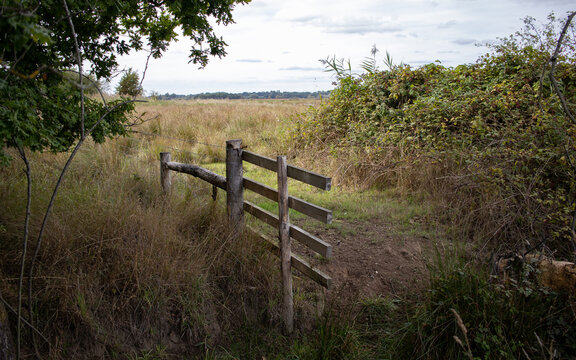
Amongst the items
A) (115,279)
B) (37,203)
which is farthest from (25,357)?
(37,203)

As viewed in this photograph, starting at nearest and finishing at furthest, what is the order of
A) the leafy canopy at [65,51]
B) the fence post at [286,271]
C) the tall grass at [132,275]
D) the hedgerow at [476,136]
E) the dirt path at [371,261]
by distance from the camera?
the leafy canopy at [65,51] → the tall grass at [132,275] → the fence post at [286,271] → the dirt path at [371,261] → the hedgerow at [476,136]

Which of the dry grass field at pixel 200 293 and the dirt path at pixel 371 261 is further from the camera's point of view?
the dirt path at pixel 371 261

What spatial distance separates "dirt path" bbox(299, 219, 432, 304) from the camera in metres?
4.67

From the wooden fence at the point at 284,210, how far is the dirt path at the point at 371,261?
52 centimetres

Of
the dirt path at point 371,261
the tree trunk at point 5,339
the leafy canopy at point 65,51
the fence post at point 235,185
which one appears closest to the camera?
the leafy canopy at point 65,51

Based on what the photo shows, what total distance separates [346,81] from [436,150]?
371 cm

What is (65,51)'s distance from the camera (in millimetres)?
3629

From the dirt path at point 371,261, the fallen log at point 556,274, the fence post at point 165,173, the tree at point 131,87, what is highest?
the tree at point 131,87

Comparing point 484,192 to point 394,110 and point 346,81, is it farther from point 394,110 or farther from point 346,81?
point 346,81

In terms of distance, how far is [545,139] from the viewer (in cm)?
578

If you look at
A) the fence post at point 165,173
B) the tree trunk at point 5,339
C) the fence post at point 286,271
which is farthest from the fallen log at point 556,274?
the fence post at point 165,173

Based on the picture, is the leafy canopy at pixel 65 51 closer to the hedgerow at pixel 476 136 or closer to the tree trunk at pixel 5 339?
the tree trunk at pixel 5 339

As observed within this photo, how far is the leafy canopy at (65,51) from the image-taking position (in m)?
2.22

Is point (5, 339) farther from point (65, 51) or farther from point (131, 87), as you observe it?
point (131, 87)
